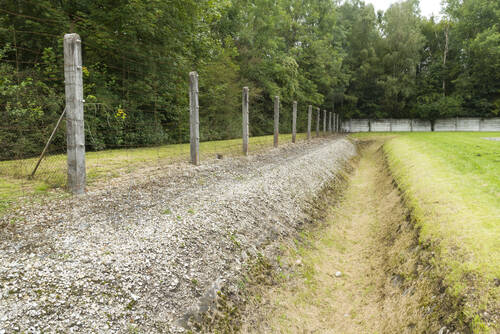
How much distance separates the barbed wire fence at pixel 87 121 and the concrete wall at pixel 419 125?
37277mm

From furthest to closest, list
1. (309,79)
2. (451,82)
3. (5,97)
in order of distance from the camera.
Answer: (451,82) < (309,79) < (5,97)

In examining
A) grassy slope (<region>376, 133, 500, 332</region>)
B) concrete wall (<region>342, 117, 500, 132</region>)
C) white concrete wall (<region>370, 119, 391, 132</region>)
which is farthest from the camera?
white concrete wall (<region>370, 119, 391, 132</region>)

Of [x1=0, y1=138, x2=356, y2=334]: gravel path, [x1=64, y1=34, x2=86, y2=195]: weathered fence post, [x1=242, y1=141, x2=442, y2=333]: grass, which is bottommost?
[x1=242, y1=141, x2=442, y2=333]: grass

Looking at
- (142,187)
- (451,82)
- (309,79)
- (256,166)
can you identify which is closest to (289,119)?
(309,79)

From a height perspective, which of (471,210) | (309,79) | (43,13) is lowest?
(471,210)

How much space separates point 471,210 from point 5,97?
8.80 m

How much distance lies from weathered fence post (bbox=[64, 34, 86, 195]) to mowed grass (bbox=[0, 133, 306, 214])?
0.53 m

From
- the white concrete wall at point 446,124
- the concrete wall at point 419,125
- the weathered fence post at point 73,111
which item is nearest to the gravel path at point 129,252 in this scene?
the weathered fence post at point 73,111

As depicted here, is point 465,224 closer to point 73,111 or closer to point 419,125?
point 73,111

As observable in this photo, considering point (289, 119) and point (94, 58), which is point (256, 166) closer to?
point (94, 58)

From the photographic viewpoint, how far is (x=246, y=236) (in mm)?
4816

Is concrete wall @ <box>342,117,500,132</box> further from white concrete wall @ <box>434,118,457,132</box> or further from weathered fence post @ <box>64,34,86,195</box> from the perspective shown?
weathered fence post @ <box>64,34,86,195</box>

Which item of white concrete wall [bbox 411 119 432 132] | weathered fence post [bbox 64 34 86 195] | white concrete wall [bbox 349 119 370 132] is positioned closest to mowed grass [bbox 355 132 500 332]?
weathered fence post [bbox 64 34 86 195]

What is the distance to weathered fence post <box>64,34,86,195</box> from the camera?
4.60 m
